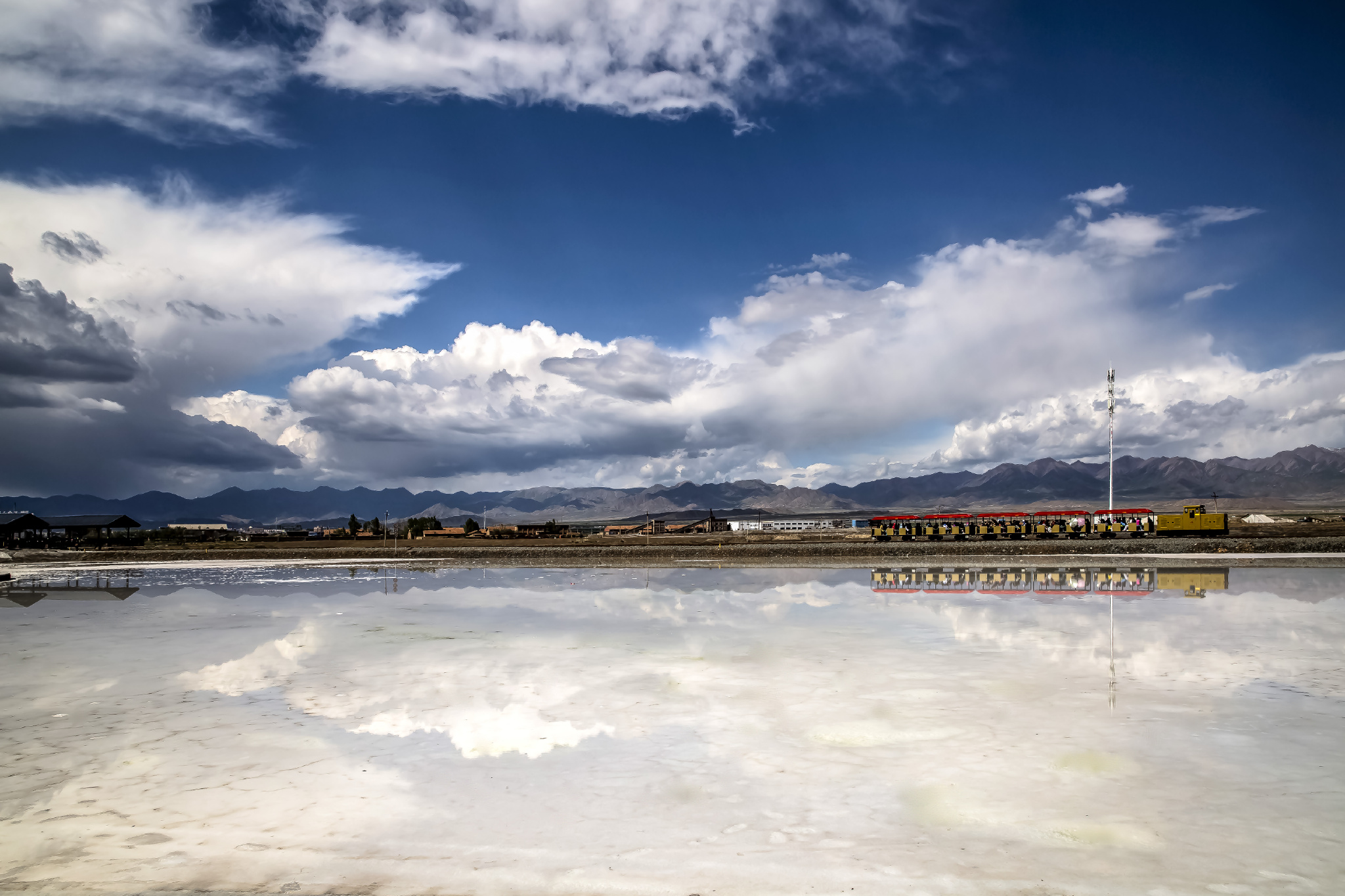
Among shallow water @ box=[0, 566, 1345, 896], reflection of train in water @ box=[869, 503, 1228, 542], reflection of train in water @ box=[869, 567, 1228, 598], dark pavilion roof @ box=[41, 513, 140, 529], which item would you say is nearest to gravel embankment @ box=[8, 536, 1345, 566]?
reflection of train in water @ box=[869, 503, 1228, 542]

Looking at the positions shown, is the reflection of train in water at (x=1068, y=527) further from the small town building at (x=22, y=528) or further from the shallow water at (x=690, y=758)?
the small town building at (x=22, y=528)

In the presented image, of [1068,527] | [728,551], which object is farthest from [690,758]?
[1068,527]

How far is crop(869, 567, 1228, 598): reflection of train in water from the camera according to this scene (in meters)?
27.9

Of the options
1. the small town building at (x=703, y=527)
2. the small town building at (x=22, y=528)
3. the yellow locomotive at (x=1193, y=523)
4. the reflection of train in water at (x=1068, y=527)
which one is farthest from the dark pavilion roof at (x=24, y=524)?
the yellow locomotive at (x=1193, y=523)

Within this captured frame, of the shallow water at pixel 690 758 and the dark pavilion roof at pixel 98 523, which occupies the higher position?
the shallow water at pixel 690 758

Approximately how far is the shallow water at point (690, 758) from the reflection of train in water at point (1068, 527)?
53.4 meters

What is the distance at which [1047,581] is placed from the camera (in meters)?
32.1

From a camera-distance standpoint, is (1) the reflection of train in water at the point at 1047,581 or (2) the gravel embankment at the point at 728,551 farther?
(2) the gravel embankment at the point at 728,551

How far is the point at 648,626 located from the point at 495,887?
48.3ft

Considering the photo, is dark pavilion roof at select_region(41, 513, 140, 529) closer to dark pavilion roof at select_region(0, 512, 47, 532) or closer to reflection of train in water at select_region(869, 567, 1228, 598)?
dark pavilion roof at select_region(0, 512, 47, 532)

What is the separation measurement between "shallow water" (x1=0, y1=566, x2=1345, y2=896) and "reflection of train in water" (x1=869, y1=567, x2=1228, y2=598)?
7.64 m

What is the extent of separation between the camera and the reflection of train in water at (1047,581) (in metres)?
27.9

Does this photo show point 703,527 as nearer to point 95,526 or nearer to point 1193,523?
point 1193,523

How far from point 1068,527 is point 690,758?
72333mm
